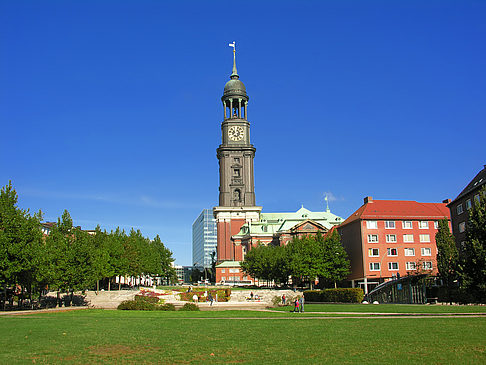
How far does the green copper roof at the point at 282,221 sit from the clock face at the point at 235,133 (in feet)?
88.7

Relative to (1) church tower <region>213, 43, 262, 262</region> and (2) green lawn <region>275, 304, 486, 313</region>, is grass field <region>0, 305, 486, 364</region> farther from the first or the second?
(1) church tower <region>213, 43, 262, 262</region>

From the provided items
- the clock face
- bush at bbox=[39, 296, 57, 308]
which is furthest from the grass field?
the clock face

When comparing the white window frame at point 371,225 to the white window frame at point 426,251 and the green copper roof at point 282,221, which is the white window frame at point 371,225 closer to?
the white window frame at point 426,251

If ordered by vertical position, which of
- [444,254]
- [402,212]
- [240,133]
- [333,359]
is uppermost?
[240,133]

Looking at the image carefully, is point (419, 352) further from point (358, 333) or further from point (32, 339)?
point (32, 339)

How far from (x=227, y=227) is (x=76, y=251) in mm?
97677

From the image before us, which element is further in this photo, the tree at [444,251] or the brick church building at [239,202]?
the brick church building at [239,202]

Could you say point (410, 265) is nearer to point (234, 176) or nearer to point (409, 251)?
point (409, 251)

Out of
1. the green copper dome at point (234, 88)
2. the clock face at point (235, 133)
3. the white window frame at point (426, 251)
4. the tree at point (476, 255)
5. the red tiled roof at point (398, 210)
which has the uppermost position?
the green copper dome at point (234, 88)

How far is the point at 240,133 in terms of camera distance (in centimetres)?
16225

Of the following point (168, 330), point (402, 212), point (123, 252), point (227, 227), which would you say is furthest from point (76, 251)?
point (227, 227)

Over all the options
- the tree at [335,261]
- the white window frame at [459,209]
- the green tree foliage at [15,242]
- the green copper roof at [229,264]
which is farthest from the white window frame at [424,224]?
the green tree foliage at [15,242]

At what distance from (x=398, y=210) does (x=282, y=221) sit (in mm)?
71086

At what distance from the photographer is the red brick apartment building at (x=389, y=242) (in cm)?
9125
